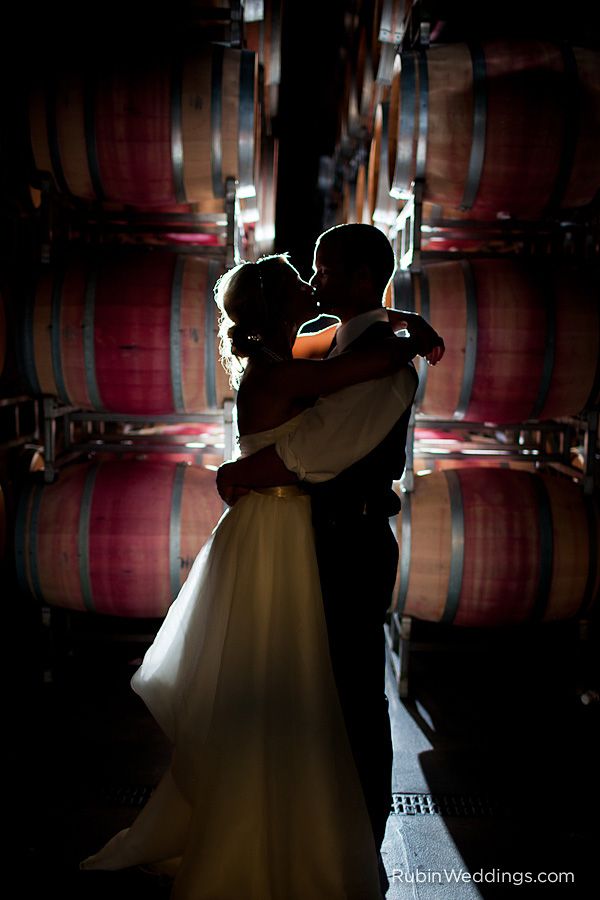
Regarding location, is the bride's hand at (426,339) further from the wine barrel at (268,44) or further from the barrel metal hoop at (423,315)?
the wine barrel at (268,44)

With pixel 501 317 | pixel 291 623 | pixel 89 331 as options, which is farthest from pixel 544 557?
pixel 89 331

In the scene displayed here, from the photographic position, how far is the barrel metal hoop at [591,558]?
2.82m

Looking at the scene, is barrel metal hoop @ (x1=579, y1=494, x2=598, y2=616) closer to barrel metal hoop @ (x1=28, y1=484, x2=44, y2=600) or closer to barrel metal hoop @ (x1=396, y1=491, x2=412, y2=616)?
barrel metal hoop @ (x1=396, y1=491, x2=412, y2=616)

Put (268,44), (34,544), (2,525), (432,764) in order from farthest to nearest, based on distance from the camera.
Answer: (268,44) → (2,525) → (34,544) → (432,764)

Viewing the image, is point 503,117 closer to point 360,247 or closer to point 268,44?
point 360,247

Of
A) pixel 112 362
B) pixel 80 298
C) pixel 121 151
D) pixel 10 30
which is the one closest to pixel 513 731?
pixel 112 362

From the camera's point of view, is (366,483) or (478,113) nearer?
(366,483)

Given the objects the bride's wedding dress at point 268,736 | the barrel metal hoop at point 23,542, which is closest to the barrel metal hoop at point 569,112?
the bride's wedding dress at point 268,736

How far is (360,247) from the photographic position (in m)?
1.81

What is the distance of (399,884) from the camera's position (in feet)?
6.34

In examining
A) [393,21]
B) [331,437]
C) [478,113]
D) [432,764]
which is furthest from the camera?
[393,21]

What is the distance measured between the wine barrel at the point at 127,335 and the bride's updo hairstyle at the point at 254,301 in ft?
3.40

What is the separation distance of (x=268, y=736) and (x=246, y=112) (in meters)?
2.36

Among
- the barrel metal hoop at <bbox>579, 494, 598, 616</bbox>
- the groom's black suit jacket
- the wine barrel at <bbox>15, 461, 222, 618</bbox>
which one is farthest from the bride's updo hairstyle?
the barrel metal hoop at <bbox>579, 494, 598, 616</bbox>
